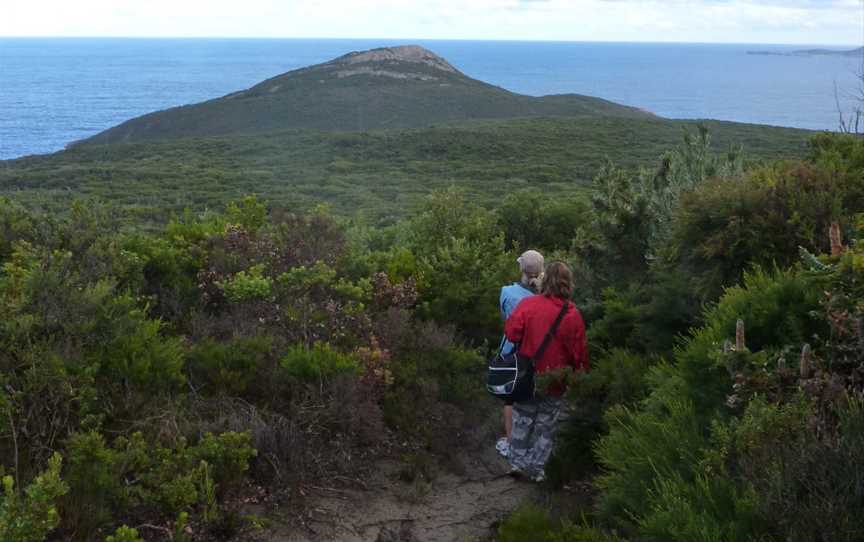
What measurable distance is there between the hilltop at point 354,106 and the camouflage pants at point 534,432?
68054mm

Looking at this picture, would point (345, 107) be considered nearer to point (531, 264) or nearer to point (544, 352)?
point (531, 264)

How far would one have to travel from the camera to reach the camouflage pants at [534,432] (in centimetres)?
554

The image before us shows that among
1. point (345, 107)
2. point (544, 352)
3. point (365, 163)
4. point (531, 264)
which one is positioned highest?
point (531, 264)

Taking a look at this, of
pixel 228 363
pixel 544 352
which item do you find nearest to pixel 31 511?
pixel 228 363

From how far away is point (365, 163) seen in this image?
5169 centimetres

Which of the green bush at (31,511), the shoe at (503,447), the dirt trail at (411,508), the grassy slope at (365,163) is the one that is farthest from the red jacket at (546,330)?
the grassy slope at (365,163)

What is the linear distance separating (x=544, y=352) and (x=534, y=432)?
1.85 ft

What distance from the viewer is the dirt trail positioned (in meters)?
4.68

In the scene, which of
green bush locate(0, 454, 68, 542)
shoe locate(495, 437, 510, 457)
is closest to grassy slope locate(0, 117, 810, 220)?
shoe locate(495, 437, 510, 457)

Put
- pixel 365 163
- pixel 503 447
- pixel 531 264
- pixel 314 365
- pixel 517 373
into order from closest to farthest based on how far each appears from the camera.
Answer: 1. pixel 314 365
2. pixel 517 373
3. pixel 503 447
4. pixel 531 264
5. pixel 365 163

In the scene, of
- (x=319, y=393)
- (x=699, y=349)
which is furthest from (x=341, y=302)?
(x=699, y=349)

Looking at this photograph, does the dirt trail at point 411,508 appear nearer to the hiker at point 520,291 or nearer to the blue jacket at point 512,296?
the hiker at point 520,291

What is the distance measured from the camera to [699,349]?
Result: 4.09 meters

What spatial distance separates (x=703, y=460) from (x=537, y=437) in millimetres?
2246
